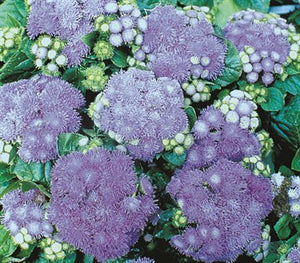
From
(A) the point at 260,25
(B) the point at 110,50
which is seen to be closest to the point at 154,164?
(B) the point at 110,50

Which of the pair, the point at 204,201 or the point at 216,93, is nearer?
the point at 204,201

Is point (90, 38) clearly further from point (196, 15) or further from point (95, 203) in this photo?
point (95, 203)

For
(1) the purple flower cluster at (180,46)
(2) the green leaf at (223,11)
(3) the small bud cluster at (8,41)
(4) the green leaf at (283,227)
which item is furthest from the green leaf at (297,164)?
(3) the small bud cluster at (8,41)

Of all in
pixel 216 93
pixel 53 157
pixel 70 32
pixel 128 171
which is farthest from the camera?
pixel 216 93

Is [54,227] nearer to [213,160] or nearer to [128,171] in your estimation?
[128,171]

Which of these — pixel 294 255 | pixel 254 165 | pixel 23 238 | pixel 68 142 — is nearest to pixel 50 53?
pixel 68 142
